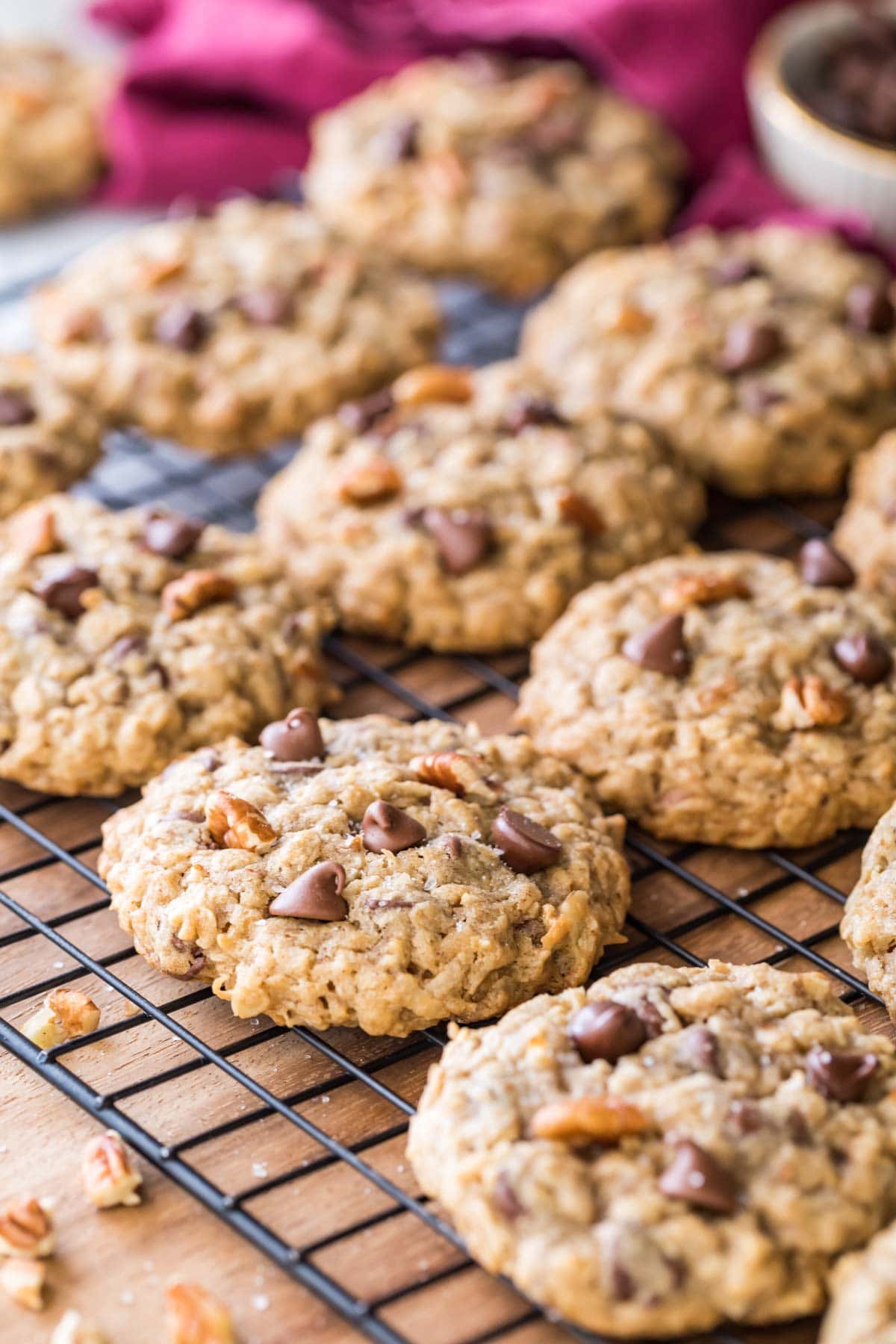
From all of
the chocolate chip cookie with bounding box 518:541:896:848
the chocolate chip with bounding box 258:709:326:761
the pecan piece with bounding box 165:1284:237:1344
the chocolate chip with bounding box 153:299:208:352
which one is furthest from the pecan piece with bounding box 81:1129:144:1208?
the chocolate chip with bounding box 153:299:208:352

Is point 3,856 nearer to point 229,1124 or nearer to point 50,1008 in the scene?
point 50,1008

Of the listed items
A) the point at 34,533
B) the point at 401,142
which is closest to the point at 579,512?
the point at 34,533

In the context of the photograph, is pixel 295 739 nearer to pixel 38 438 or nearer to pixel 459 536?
pixel 459 536

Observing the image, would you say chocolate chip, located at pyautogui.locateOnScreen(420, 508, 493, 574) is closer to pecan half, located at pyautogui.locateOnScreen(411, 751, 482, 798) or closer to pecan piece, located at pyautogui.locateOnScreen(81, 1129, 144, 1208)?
pecan half, located at pyautogui.locateOnScreen(411, 751, 482, 798)

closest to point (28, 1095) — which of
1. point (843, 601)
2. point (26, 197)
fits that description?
point (843, 601)

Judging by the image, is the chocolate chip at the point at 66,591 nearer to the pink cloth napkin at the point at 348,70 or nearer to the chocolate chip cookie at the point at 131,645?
the chocolate chip cookie at the point at 131,645

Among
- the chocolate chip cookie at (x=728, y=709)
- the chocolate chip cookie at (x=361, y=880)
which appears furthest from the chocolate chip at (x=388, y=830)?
the chocolate chip cookie at (x=728, y=709)
